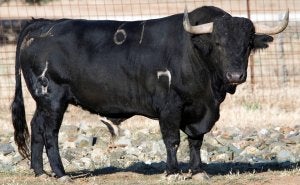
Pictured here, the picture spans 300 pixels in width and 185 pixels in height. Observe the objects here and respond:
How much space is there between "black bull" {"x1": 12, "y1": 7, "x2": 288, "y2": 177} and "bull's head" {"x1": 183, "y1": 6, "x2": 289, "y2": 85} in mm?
12

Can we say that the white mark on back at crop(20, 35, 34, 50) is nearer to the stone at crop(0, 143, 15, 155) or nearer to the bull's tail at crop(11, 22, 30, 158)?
the bull's tail at crop(11, 22, 30, 158)

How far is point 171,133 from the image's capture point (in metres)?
11.4

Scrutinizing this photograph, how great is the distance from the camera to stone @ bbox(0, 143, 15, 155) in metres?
14.5

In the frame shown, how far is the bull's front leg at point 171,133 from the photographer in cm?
1129

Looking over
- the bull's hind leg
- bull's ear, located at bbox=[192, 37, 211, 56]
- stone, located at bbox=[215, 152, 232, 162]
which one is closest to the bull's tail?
the bull's hind leg

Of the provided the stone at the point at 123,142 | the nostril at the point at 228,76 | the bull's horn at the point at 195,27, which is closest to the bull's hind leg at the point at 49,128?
the bull's horn at the point at 195,27

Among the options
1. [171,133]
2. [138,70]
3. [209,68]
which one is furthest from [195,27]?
[171,133]

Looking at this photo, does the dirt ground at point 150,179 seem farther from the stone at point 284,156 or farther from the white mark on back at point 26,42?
the stone at point 284,156

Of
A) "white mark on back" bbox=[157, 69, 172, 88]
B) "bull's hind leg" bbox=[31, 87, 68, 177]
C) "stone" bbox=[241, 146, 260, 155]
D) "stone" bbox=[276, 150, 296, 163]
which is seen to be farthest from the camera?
"stone" bbox=[241, 146, 260, 155]

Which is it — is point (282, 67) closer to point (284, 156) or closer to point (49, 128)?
point (284, 156)

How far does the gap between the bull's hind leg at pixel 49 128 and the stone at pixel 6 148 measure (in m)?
2.36

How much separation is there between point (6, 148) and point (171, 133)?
430cm

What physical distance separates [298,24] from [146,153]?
9.50 m

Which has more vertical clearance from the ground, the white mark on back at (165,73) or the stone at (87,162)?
the white mark on back at (165,73)
